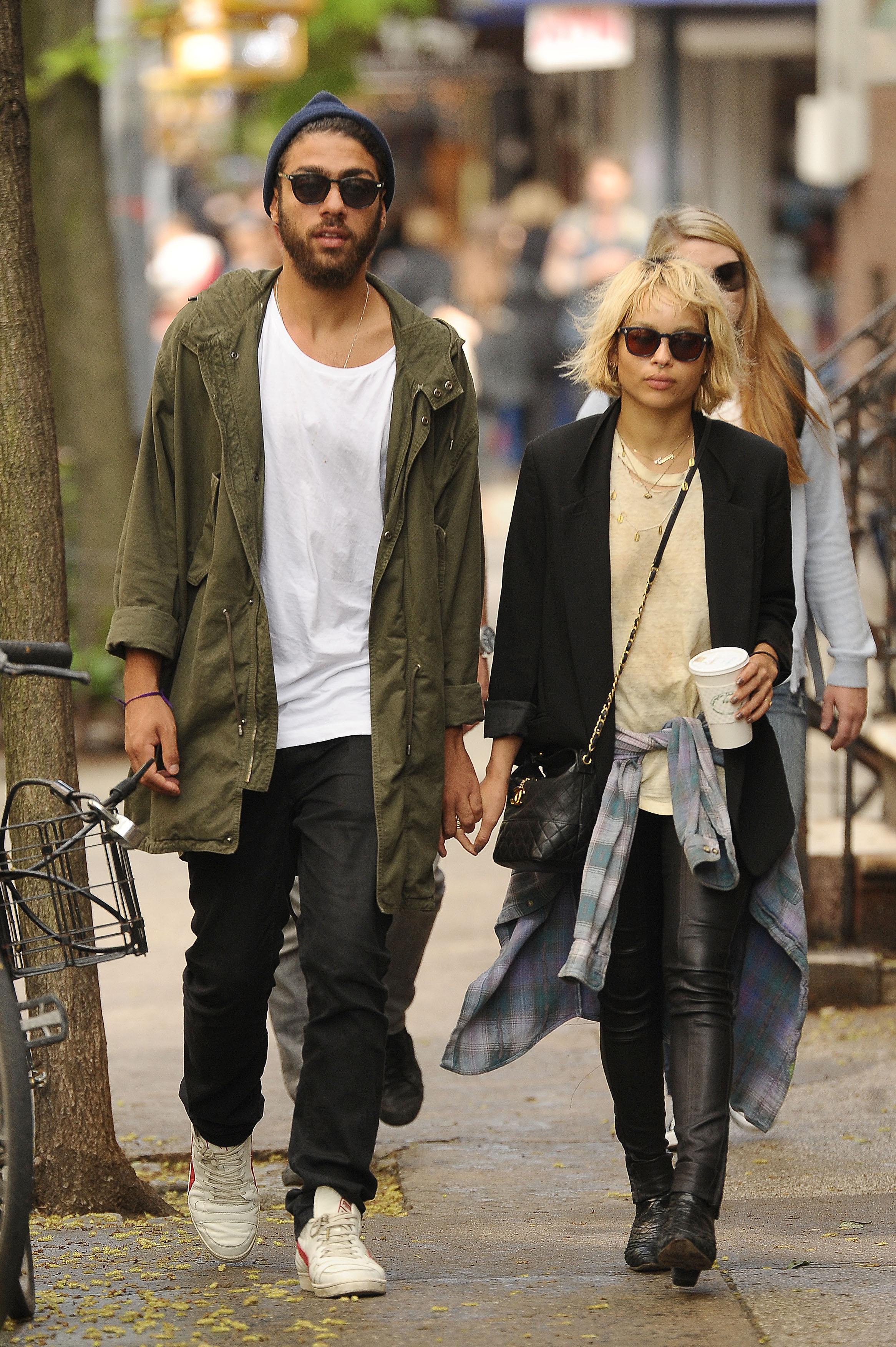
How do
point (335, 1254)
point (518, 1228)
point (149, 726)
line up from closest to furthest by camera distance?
point (335, 1254), point (149, 726), point (518, 1228)

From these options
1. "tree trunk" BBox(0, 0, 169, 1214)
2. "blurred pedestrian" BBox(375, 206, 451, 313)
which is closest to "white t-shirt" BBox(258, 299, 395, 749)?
"tree trunk" BBox(0, 0, 169, 1214)

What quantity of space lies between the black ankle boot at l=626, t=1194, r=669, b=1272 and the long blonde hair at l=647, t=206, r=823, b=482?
1.68 m

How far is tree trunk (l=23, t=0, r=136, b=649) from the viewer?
10977mm

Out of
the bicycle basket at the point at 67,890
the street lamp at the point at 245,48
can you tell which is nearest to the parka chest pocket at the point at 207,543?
the bicycle basket at the point at 67,890

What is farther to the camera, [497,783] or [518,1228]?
[518,1228]

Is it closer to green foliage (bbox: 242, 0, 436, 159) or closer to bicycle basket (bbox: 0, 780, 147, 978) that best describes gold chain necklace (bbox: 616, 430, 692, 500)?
bicycle basket (bbox: 0, 780, 147, 978)

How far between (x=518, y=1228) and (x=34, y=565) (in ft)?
5.83

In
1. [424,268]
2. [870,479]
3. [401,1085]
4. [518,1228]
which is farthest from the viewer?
[424,268]

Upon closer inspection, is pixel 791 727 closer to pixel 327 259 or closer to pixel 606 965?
pixel 606 965

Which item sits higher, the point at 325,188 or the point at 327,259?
the point at 325,188

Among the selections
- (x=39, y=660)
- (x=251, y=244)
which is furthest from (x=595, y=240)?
(x=39, y=660)

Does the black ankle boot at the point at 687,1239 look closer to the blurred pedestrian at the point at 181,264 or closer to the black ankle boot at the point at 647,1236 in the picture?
the black ankle boot at the point at 647,1236

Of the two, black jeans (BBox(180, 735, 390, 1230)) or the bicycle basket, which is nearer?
the bicycle basket

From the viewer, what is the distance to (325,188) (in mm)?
3914
